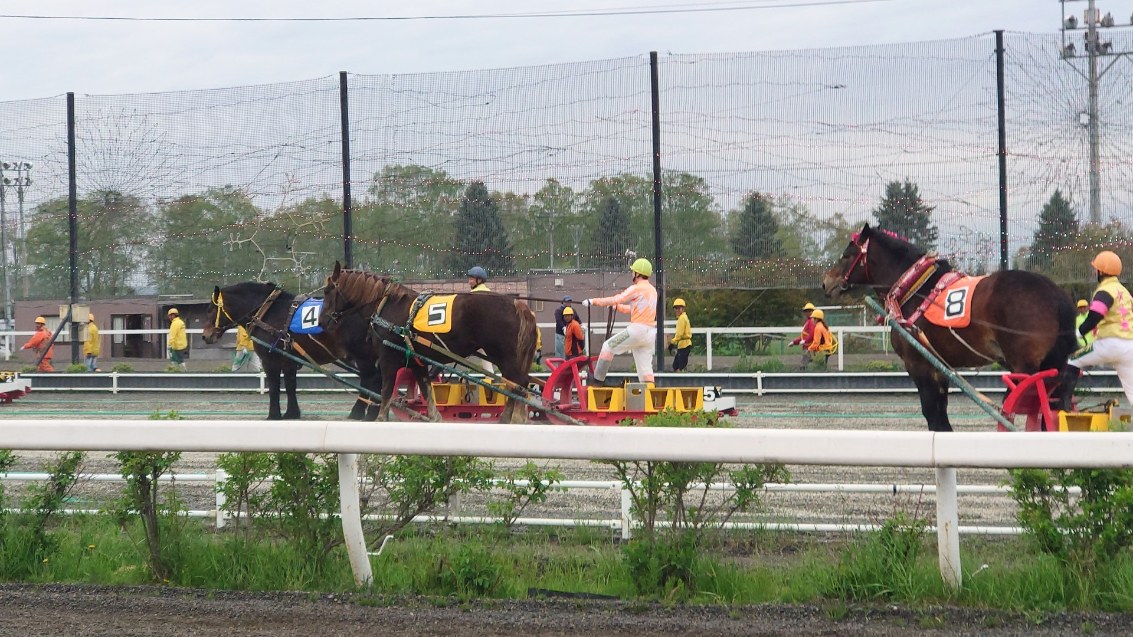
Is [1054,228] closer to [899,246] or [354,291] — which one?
[899,246]

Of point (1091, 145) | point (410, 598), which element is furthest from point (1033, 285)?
point (1091, 145)

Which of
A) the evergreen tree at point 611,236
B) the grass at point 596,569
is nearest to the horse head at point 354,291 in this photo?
the evergreen tree at point 611,236

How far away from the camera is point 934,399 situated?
442 inches

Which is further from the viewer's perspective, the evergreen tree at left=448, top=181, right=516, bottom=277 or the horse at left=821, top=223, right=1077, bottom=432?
the evergreen tree at left=448, top=181, right=516, bottom=277

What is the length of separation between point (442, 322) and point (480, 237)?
7.81 m

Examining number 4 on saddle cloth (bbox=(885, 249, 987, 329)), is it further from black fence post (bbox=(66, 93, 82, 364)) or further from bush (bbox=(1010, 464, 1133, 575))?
black fence post (bbox=(66, 93, 82, 364))

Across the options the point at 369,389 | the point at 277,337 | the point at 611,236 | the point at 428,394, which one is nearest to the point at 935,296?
the point at 428,394

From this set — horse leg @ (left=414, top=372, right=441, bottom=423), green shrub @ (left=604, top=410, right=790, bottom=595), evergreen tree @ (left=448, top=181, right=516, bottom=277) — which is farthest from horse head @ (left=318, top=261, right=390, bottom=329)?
green shrub @ (left=604, top=410, right=790, bottom=595)

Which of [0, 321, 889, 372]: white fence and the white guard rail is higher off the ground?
[0, 321, 889, 372]: white fence

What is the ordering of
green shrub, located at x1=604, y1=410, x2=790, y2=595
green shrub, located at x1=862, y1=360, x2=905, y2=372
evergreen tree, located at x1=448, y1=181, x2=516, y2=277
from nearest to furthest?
green shrub, located at x1=604, y1=410, x2=790, y2=595 < green shrub, located at x1=862, y1=360, x2=905, y2=372 < evergreen tree, located at x1=448, y1=181, x2=516, y2=277

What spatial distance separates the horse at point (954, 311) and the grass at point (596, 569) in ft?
14.1

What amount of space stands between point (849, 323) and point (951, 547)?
28.8 meters

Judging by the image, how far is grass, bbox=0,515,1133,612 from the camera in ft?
17.7

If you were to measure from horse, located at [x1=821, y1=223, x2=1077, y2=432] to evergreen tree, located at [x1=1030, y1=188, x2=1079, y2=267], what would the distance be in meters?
8.10
